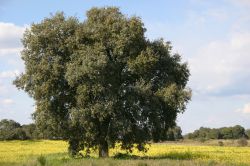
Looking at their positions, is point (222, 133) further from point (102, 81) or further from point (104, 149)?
point (102, 81)

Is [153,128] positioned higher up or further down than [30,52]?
further down

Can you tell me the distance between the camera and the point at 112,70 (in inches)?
1454

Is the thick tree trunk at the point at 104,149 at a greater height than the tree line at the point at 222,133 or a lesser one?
lesser

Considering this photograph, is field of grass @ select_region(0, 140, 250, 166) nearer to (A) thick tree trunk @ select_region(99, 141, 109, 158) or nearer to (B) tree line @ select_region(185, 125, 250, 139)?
(A) thick tree trunk @ select_region(99, 141, 109, 158)

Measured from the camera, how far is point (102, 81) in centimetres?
3572

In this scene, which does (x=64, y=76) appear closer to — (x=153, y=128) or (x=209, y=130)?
(x=153, y=128)

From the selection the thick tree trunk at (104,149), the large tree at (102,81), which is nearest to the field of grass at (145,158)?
the thick tree trunk at (104,149)

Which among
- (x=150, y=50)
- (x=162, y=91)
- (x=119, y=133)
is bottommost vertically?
(x=119, y=133)

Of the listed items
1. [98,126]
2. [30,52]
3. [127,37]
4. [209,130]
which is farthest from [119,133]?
[209,130]

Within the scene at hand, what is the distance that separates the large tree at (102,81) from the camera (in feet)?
119

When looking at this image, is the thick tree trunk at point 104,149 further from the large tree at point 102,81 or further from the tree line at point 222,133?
the tree line at point 222,133

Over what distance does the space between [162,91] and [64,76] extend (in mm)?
7470

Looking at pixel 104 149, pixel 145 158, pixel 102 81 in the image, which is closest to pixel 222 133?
pixel 104 149

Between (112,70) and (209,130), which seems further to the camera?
(209,130)
